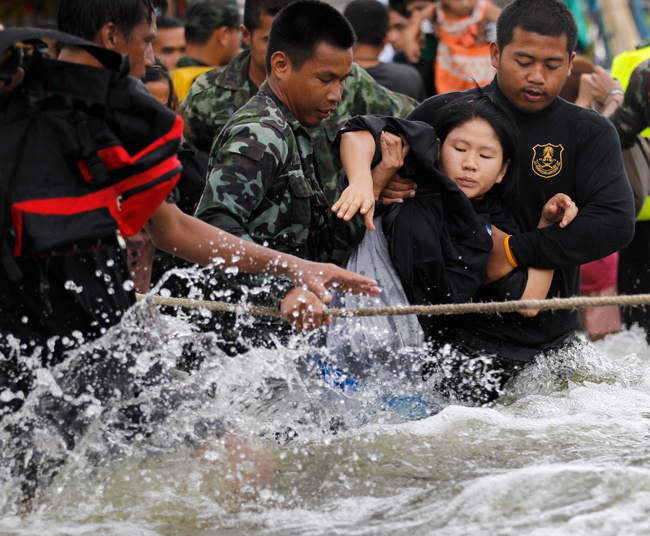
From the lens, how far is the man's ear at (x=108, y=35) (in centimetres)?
260

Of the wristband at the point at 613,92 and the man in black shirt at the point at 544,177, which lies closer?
the man in black shirt at the point at 544,177

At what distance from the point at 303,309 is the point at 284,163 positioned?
0.61m

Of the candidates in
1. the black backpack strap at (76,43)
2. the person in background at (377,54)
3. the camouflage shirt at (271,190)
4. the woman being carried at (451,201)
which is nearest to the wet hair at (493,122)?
the woman being carried at (451,201)

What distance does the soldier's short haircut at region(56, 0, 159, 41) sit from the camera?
8.50 ft

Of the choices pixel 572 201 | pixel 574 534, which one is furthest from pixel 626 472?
pixel 572 201

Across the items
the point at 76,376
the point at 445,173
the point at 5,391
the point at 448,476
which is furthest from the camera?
the point at 445,173

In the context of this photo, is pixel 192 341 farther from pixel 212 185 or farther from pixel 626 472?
pixel 626 472

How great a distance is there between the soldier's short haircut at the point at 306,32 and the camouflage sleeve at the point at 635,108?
222 centimetres

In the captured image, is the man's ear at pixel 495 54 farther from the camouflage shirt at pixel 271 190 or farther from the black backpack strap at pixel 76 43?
the black backpack strap at pixel 76 43

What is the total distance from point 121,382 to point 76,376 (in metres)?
0.14

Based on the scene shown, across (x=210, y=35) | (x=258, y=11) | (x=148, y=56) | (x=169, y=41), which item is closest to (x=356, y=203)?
(x=148, y=56)

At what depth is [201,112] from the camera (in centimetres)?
456

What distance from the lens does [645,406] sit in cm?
370

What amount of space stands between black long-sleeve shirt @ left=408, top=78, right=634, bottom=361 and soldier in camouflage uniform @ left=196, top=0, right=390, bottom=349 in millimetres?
586
